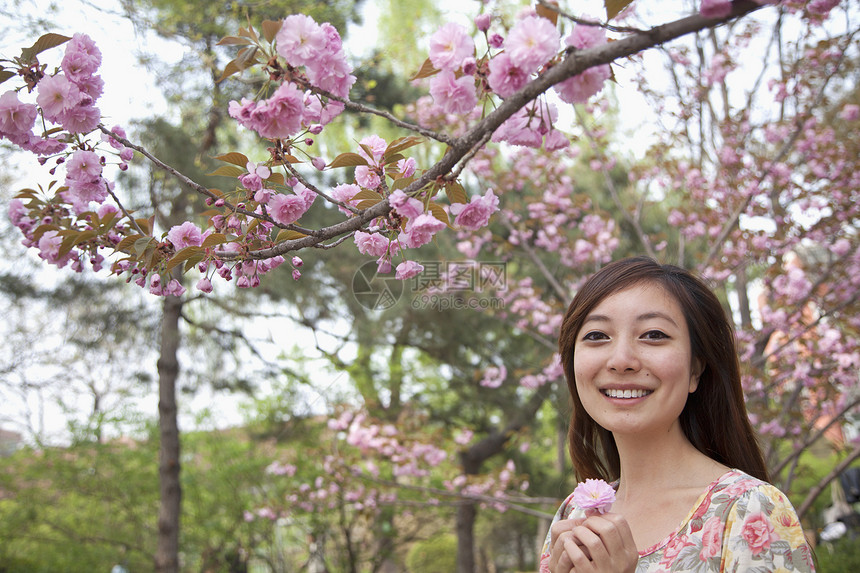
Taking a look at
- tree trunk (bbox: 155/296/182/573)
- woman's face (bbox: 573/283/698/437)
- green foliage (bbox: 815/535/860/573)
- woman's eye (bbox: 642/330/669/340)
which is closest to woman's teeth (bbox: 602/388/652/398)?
woman's face (bbox: 573/283/698/437)

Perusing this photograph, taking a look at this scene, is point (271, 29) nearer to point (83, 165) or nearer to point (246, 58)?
point (246, 58)

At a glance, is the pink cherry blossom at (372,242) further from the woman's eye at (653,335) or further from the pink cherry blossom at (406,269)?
the woman's eye at (653,335)

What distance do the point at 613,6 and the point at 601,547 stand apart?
2.58 feet

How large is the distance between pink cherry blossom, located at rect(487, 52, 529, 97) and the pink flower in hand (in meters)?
0.63

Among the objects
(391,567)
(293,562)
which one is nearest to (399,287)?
(293,562)

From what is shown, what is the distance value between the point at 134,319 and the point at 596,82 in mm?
5275

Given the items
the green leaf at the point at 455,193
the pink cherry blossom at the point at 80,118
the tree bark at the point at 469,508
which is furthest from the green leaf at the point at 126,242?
the tree bark at the point at 469,508

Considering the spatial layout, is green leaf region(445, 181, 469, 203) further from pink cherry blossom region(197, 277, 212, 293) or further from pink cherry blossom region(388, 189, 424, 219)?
pink cherry blossom region(197, 277, 212, 293)

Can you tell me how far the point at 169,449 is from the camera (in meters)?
4.42

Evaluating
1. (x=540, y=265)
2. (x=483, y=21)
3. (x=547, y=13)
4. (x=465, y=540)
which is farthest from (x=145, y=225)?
(x=465, y=540)

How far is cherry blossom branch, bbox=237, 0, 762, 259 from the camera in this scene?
2.68 feet

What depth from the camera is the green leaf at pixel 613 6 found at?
917mm

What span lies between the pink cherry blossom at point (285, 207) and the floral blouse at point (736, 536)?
2.89 ft

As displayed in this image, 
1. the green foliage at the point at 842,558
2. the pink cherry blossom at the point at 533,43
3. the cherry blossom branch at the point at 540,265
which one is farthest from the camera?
the green foliage at the point at 842,558
